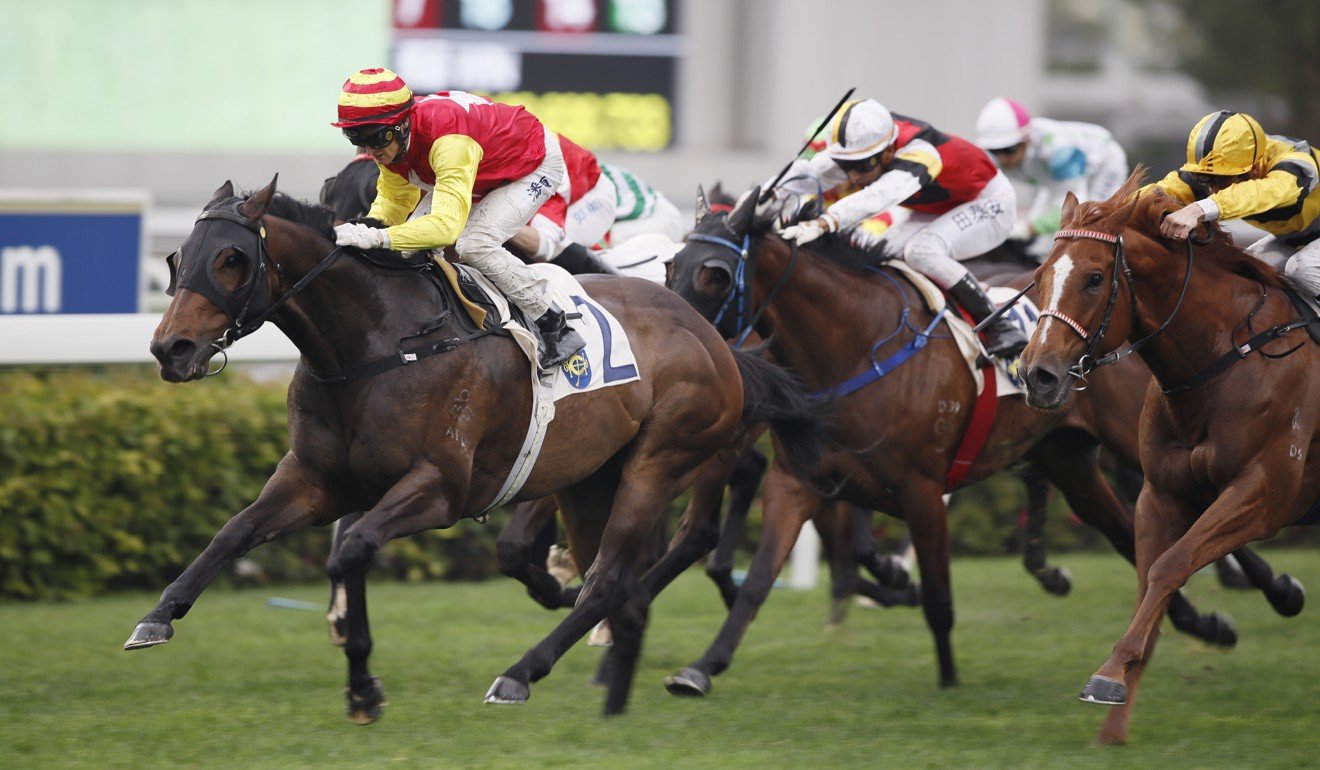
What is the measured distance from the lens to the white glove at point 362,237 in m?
4.65

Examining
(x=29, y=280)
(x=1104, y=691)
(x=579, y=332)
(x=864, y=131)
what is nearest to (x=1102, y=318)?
(x=1104, y=691)

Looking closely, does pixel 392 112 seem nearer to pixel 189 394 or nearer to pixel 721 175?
pixel 189 394

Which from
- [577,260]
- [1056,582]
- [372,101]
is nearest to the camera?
[372,101]

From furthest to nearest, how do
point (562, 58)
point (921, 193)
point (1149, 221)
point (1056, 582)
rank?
point (562, 58) < point (1056, 582) < point (921, 193) < point (1149, 221)

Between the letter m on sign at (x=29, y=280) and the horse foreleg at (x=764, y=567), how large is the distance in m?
3.59

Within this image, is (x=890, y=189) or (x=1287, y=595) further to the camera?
(x=890, y=189)

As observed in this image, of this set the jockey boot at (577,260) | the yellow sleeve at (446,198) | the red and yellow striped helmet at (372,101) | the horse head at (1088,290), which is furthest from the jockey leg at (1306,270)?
the red and yellow striped helmet at (372,101)

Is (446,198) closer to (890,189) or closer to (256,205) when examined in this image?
(256,205)

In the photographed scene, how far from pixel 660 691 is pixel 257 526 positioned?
1.65 m

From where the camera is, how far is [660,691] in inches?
228

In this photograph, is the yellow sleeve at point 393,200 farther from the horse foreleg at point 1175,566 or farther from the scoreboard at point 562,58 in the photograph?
the scoreboard at point 562,58

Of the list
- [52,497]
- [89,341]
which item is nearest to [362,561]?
[89,341]

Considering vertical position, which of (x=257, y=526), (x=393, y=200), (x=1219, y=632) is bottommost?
(x=1219, y=632)

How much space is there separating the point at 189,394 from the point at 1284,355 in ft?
15.9
